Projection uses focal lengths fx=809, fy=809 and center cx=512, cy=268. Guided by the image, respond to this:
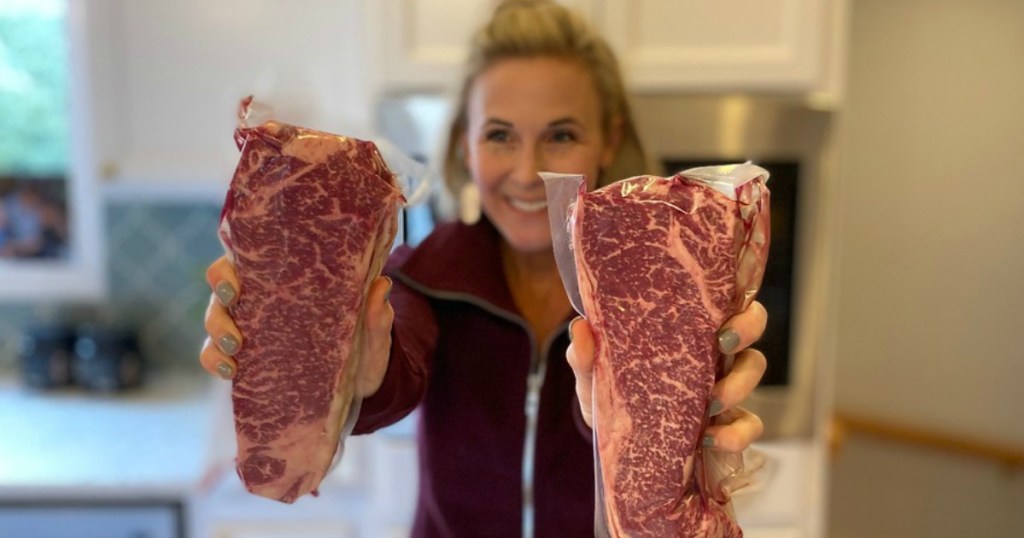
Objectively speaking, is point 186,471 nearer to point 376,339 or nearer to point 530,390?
point 530,390

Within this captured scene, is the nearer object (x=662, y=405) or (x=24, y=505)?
(x=662, y=405)

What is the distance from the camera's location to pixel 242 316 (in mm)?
683

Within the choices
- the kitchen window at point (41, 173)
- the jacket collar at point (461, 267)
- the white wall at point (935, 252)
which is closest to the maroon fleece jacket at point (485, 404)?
the jacket collar at point (461, 267)

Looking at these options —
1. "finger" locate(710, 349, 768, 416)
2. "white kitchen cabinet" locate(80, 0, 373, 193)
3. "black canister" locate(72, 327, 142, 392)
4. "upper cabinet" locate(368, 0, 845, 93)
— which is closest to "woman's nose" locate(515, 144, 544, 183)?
"finger" locate(710, 349, 768, 416)

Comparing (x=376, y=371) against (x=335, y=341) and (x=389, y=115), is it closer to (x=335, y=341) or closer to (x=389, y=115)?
(x=335, y=341)

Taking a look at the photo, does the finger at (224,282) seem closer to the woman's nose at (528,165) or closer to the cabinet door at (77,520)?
the woman's nose at (528,165)

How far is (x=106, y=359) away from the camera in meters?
2.11

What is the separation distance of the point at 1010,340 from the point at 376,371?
74.4 inches

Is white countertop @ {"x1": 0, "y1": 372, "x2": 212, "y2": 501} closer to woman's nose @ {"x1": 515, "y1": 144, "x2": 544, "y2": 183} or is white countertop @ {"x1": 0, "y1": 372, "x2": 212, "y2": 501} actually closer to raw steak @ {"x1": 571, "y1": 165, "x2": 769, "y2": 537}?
woman's nose @ {"x1": 515, "y1": 144, "x2": 544, "y2": 183}

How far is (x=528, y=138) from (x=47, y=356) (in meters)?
1.76

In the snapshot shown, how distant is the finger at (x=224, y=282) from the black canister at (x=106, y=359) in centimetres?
164

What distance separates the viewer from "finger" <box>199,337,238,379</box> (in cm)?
69

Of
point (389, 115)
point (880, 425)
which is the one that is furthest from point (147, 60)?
point (880, 425)

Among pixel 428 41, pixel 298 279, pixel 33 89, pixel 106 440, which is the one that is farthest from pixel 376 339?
pixel 33 89
